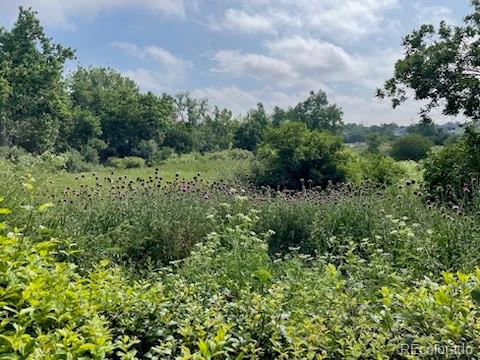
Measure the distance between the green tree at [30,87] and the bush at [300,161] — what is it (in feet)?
72.9

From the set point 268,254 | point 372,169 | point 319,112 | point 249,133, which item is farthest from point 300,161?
point 319,112

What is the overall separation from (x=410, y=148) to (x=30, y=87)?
23435 mm

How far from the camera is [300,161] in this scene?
12656 mm

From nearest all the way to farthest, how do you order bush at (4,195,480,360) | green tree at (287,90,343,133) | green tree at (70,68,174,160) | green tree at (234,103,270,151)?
bush at (4,195,480,360) → green tree at (234,103,270,151) → green tree at (70,68,174,160) → green tree at (287,90,343,133)

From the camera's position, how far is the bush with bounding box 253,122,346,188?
12.6m

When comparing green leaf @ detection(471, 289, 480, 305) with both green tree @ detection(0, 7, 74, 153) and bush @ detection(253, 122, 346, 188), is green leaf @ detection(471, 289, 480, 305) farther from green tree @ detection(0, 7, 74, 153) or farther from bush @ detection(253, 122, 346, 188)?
green tree @ detection(0, 7, 74, 153)

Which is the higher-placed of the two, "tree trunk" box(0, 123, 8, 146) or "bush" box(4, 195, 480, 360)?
"tree trunk" box(0, 123, 8, 146)

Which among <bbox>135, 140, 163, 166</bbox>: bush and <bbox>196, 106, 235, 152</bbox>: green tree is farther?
<bbox>196, 106, 235, 152</bbox>: green tree

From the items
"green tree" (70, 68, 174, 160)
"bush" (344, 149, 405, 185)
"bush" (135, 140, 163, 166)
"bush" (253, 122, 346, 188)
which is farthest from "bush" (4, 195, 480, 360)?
"green tree" (70, 68, 174, 160)

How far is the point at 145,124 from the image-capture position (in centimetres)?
3806

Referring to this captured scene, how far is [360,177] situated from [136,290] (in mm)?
10272

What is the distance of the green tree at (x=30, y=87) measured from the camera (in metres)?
31.1

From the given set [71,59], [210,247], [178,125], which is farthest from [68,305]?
[178,125]

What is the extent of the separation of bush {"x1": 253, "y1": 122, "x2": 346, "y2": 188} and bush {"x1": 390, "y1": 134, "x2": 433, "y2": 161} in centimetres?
1236
